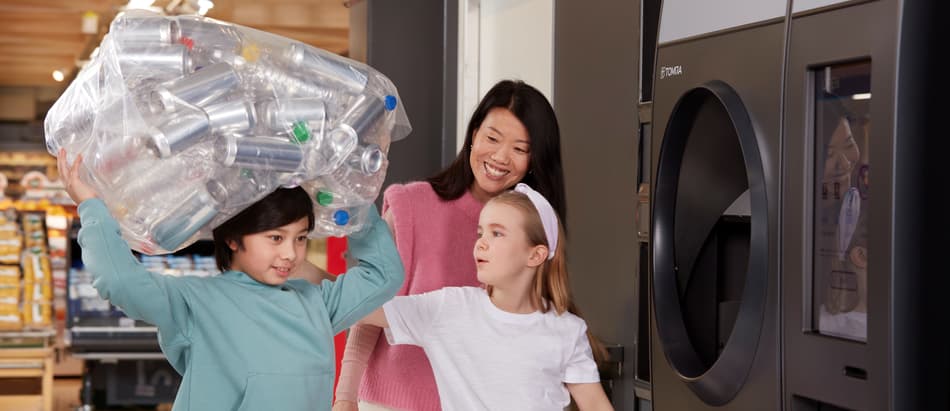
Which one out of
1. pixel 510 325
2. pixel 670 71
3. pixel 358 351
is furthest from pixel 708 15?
pixel 358 351

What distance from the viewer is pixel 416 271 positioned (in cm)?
256

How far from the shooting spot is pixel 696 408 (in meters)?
2.08

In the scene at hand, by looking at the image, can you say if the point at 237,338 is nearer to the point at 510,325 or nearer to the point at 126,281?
the point at 126,281

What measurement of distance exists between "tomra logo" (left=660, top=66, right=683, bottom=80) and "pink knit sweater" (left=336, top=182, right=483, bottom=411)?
0.60 m

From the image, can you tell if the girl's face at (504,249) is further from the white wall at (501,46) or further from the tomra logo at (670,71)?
the white wall at (501,46)

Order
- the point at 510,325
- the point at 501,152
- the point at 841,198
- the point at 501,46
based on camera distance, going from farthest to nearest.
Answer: the point at 501,46 → the point at 501,152 → the point at 510,325 → the point at 841,198

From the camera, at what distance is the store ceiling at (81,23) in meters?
6.57

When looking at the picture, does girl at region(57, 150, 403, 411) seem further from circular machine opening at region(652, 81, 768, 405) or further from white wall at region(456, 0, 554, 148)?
white wall at region(456, 0, 554, 148)

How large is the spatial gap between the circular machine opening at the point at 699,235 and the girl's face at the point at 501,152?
39 centimetres

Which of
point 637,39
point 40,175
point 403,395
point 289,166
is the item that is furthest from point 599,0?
point 40,175

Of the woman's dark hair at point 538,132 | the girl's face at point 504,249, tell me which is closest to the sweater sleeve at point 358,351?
the girl's face at point 504,249

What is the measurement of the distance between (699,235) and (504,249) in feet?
1.28

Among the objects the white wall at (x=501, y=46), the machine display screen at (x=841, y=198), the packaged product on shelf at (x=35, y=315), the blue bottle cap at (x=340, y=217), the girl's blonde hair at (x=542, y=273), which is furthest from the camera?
the packaged product on shelf at (x=35, y=315)

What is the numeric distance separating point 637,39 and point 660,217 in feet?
2.21
